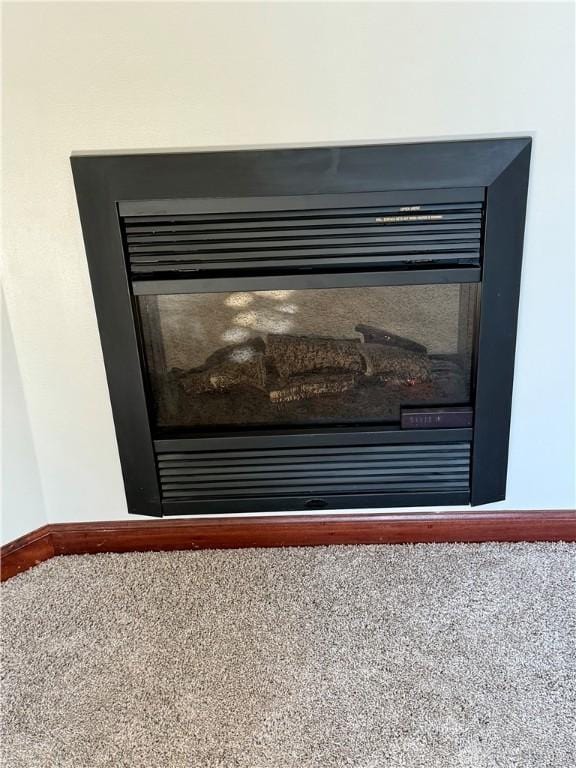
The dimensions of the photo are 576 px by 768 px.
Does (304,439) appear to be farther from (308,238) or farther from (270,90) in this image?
(270,90)

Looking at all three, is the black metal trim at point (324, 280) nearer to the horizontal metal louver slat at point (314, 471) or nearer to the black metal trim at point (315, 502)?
the horizontal metal louver slat at point (314, 471)

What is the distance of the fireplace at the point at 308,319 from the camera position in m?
1.32

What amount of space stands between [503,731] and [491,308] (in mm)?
814

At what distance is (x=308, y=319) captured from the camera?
147 cm

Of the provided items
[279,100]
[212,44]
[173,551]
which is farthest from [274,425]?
[212,44]

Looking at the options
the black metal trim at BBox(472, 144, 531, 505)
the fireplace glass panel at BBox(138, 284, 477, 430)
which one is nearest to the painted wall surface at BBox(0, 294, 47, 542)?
the fireplace glass panel at BBox(138, 284, 477, 430)

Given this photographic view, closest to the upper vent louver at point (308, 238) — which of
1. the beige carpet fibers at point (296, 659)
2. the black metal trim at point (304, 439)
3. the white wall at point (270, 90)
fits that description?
the white wall at point (270, 90)

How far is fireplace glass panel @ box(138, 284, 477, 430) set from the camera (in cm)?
145

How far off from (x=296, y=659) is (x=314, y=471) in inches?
16.8

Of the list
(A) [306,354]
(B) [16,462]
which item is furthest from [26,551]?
(A) [306,354]

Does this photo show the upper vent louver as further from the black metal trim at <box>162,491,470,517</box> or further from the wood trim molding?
the wood trim molding

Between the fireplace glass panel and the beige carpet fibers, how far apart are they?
0.37 m

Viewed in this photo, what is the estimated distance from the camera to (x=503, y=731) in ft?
3.80

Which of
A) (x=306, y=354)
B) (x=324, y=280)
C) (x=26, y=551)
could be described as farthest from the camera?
(x=26, y=551)
